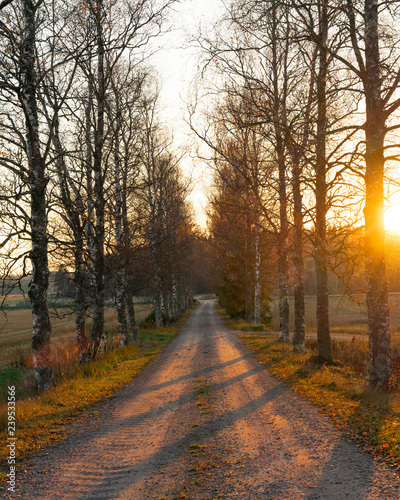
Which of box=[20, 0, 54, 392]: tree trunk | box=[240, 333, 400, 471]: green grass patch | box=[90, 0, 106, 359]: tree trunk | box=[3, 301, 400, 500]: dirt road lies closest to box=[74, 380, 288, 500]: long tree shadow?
box=[3, 301, 400, 500]: dirt road

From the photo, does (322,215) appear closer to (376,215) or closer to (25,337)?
(376,215)

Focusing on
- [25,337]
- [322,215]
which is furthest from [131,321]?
[25,337]

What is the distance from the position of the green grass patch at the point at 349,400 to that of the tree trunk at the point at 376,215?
784mm

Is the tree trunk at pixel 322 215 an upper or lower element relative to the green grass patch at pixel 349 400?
upper

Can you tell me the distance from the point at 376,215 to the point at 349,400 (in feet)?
12.6

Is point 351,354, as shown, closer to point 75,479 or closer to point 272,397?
point 272,397

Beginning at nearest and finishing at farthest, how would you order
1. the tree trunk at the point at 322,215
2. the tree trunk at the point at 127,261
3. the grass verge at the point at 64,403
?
1. the grass verge at the point at 64,403
2. the tree trunk at the point at 322,215
3. the tree trunk at the point at 127,261

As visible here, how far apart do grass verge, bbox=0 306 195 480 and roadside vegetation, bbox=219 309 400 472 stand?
4.56 m

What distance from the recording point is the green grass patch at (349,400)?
5461mm

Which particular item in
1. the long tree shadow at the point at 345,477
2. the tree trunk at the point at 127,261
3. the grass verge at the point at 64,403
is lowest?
the grass verge at the point at 64,403

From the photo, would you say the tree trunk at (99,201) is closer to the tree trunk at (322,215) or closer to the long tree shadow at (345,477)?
the tree trunk at (322,215)

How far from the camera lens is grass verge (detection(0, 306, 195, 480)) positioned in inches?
239

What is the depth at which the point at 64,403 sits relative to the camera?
26.6 ft

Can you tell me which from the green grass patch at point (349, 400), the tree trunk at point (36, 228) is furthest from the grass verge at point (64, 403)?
the green grass patch at point (349, 400)
